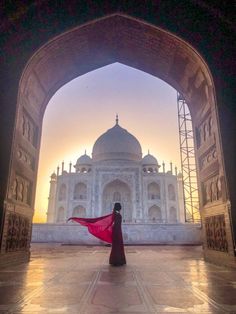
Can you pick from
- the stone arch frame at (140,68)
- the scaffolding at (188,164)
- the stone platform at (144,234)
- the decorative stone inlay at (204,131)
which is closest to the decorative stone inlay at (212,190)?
the stone arch frame at (140,68)

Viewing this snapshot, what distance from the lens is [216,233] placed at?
5.72 m

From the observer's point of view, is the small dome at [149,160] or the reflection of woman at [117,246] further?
the small dome at [149,160]

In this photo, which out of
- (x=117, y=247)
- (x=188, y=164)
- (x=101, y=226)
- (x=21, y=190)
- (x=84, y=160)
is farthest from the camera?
(x=84, y=160)

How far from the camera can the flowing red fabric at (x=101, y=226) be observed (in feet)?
20.0

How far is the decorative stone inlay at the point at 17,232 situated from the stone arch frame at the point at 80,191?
22.3 metres

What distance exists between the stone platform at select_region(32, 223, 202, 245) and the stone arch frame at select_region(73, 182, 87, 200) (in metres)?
12.5

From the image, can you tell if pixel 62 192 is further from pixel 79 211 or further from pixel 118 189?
pixel 118 189

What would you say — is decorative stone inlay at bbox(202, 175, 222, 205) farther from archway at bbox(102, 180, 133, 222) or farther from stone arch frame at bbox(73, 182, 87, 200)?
stone arch frame at bbox(73, 182, 87, 200)

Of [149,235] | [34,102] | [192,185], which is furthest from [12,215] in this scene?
[192,185]

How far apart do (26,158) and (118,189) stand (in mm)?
21863

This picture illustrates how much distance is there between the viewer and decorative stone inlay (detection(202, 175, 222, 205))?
18.8 ft

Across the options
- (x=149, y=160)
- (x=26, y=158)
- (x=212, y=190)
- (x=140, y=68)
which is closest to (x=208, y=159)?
(x=212, y=190)

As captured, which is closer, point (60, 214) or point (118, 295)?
point (118, 295)

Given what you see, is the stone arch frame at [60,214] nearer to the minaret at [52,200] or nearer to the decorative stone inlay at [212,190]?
the minaret at [52,200]
